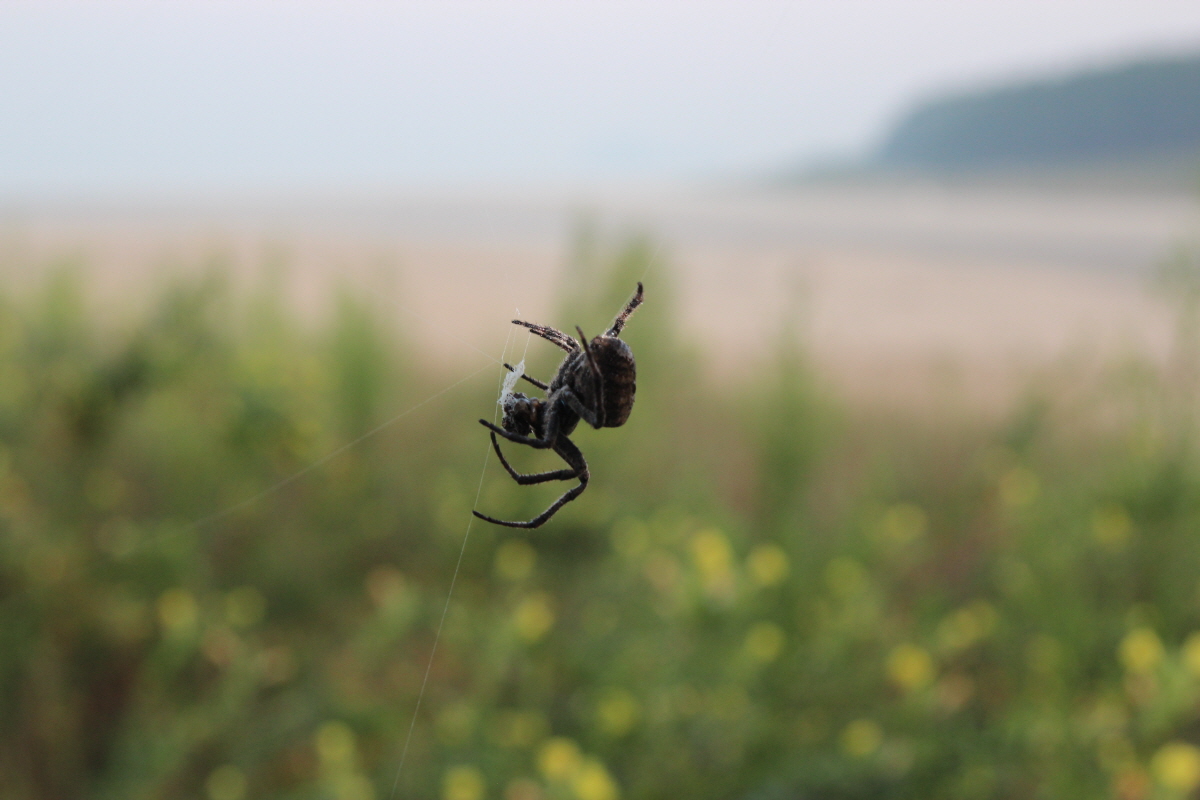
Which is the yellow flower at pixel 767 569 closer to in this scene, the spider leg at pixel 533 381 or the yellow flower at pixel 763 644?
the yellow flower at pixel 763 644

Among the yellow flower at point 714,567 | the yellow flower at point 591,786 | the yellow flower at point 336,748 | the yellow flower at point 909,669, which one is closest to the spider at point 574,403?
the yellow flower at point 591,786

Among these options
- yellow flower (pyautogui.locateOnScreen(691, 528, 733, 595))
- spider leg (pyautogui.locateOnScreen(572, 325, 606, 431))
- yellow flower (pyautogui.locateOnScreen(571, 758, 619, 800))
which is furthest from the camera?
yellow flower (pyautogui.locateOnScreen(691, 528, 733, 595))

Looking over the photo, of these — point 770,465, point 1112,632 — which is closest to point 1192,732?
point 1112,632

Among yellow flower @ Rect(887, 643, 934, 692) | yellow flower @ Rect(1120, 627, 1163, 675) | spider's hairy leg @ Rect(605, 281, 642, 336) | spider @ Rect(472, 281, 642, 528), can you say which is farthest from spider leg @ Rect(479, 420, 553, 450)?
yellow flower @ Rect(1120, 627, 1163, 675)

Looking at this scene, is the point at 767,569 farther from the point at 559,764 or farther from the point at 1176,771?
the point at 1176,771

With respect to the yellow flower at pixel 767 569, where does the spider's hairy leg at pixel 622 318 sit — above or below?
above

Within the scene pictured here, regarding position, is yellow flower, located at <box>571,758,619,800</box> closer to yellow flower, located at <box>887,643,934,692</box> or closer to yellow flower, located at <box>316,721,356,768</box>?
yellow flower, located at <box>316,721,356,768</box>

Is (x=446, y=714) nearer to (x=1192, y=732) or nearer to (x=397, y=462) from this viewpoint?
(x=397, y=462)
